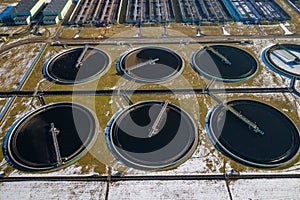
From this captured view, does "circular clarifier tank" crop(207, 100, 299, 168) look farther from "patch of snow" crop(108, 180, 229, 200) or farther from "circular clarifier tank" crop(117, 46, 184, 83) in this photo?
"circular clarifier tank" crop(117, 46, 184, 83)

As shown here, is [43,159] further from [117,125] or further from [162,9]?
[162,9]

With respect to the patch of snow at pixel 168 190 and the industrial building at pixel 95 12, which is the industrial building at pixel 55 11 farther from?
the patch of snow at pixel 168 190

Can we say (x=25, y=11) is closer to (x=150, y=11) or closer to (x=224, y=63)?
(x=150, y=11)

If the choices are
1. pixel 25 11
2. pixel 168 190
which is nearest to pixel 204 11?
pixel 25 11

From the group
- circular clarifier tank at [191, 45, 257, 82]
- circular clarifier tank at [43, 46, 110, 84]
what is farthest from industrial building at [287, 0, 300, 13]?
circular clarifier tank at [43, 46, 110, 84]

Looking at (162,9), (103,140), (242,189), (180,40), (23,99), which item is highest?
(162,9)

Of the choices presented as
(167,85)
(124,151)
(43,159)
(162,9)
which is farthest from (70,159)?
(162,9)

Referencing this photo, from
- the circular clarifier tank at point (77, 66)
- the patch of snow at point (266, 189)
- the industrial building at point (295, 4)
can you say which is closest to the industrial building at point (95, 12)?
the circular clarifier tank at point (77, 66)

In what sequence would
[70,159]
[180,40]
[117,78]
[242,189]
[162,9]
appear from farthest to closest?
[162,9] < [180,40] < [117,78] < [70,159] < [242,189]
